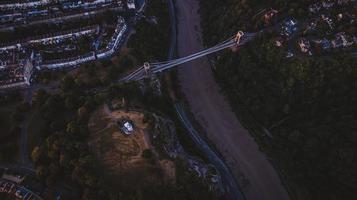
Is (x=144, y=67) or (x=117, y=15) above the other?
(x=117, y=15)

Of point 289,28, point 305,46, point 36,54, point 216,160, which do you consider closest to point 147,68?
point 216,160

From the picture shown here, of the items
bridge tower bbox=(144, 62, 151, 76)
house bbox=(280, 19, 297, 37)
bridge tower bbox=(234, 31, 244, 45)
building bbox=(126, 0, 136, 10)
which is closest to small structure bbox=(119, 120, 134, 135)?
bridge tower bbox=(144, 62, 151, 76)

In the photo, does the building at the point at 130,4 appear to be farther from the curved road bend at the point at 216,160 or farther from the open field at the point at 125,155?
the open field at the point at 125,155

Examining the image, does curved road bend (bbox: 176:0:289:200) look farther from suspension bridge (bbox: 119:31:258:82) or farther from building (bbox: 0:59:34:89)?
building (bbox: 0:59:34:89)

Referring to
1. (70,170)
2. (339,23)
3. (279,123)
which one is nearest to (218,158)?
(279,123)

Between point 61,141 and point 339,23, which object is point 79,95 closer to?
point 61,141

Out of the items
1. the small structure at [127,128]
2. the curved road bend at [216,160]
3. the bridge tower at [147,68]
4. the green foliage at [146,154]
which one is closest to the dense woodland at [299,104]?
the curved road bend at [216,160]

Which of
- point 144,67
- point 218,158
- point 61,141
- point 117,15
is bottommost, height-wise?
point 218,158

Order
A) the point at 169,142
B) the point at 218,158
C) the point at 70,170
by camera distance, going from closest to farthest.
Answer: the point at 70,170
the point at 169,142
the point at 218,158
